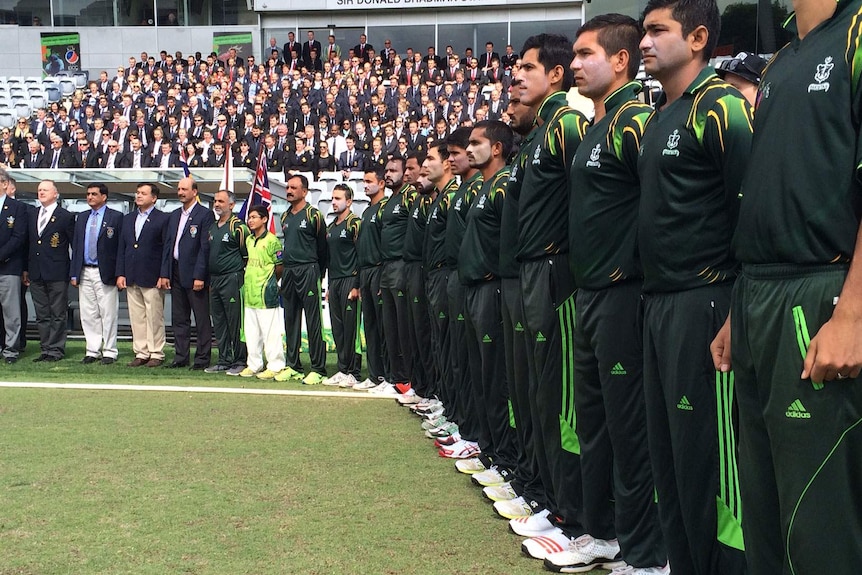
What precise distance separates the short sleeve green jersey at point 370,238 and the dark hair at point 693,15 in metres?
6.77

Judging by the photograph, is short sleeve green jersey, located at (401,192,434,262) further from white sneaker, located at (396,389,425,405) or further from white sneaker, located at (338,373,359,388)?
white sneaker, located at (338,373,359,388)

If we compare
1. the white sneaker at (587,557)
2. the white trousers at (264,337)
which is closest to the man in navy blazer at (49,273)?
the white trousers at (264,337)

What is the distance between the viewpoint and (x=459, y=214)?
264 inches

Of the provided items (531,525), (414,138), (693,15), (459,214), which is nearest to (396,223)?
(459,214)

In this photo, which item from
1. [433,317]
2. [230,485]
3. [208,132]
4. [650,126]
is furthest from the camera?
[208,132]

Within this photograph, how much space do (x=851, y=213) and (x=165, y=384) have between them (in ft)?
30.0

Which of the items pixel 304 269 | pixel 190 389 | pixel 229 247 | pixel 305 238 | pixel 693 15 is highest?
pixel 693 15

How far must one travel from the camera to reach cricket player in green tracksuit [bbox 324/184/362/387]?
11008mm

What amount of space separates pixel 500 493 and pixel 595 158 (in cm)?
231

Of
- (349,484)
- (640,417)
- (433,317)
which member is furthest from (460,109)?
(640,417)

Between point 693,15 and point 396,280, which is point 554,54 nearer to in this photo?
point 693,15

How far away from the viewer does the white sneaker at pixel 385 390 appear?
997cm

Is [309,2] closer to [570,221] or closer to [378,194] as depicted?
[378,194]

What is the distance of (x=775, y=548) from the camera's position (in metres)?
2.66
